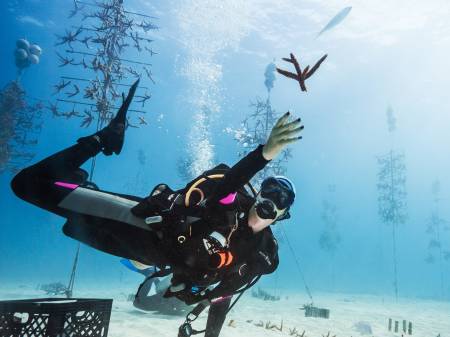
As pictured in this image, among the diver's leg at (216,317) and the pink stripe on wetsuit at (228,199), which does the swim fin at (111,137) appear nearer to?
the pink stripe on wetsuit at (228,199)

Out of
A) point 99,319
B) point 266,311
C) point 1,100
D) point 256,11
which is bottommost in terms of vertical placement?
point 266,311

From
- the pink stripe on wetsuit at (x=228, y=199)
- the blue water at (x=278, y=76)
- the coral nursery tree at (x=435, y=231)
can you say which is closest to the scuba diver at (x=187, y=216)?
the pink stripe on wetsuit at (x=228, y=199)

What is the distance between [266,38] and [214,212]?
34293 millimetres

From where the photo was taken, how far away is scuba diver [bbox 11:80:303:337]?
290 cm

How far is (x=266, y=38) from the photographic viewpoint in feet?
112

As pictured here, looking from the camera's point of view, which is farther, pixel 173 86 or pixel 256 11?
pixel 173 86

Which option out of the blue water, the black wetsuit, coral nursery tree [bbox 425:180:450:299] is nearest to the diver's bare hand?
the black wetsuit

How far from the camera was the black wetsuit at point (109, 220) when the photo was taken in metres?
3.21

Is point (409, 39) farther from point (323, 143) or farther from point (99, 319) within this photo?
point (323, 143)

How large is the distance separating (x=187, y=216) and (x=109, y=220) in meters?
0.87

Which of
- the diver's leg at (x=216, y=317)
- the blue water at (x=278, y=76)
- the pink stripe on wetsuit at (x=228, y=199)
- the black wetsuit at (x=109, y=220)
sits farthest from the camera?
the blue water at (x=278, y=76)

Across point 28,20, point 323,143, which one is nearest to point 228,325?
point 28,20

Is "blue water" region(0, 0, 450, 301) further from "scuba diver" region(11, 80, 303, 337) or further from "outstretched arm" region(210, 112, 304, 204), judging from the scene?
"outstretched arm" region(210, 112, 304, 204)

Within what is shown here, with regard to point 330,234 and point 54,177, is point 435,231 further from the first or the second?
point 54,177
